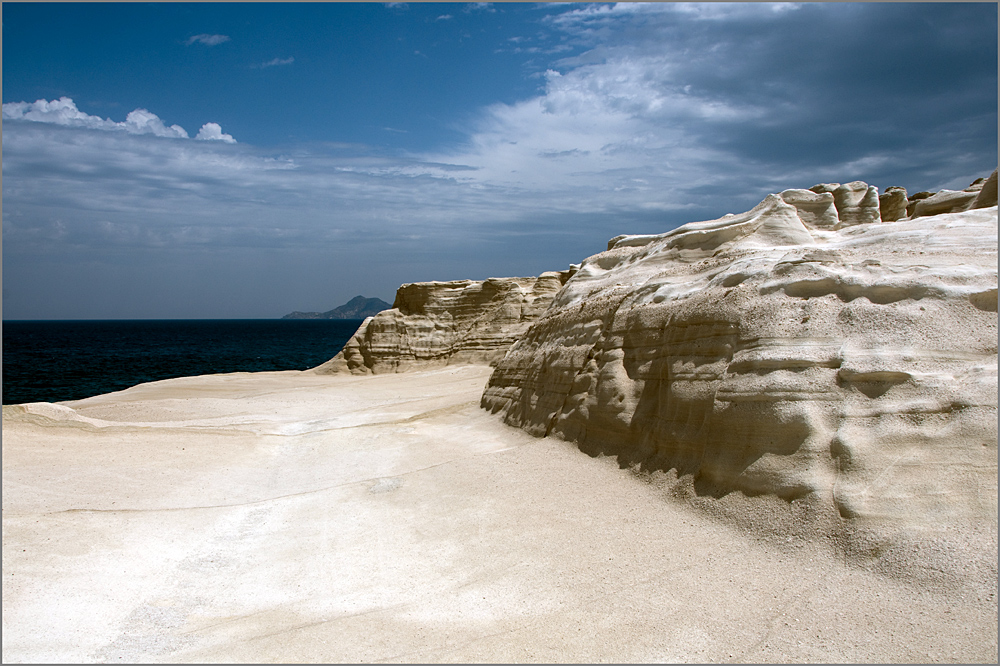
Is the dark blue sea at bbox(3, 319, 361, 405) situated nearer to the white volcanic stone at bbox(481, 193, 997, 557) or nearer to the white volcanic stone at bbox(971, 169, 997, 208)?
the white volcanic stone at bbox(481, 193, 997, 557)

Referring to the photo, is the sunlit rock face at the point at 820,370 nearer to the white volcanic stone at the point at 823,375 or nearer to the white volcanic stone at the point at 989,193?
the white volcanic stone at the point at 823,375

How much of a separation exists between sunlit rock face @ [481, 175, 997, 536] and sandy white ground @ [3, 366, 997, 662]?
0.60m

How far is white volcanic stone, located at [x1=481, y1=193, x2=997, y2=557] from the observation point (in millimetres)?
4887

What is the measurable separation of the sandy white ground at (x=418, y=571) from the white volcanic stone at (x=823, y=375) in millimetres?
557

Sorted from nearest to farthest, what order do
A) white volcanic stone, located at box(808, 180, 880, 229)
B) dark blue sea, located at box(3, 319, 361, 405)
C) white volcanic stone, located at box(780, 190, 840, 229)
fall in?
white volcanic stone, located at box(780, 190, 840, 229) → white volcanic stone, located at box(808, 180, 880, 229) → dark blue sea, located at box(3, 319, 361, 405)

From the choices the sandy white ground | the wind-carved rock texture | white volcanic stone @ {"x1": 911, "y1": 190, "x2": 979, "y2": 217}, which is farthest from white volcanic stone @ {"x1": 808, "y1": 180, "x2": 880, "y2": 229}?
the wind-carved rock texture

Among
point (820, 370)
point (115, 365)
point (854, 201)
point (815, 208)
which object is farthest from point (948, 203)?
point (115, 365)

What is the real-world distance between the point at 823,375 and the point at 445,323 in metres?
26.8

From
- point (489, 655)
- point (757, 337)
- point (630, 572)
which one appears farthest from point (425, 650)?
point (757, 337)

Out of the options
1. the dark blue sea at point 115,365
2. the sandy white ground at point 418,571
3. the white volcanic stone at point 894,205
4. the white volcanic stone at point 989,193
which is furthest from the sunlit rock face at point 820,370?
the dark blue sea at point 115,365

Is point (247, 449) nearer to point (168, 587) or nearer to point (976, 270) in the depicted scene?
point (168, 587)

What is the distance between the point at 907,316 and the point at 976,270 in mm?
814

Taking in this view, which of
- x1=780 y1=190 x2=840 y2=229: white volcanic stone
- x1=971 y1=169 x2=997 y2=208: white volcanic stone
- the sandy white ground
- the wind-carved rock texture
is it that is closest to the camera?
the sandy white ground

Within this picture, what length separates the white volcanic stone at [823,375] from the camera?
4.89m
